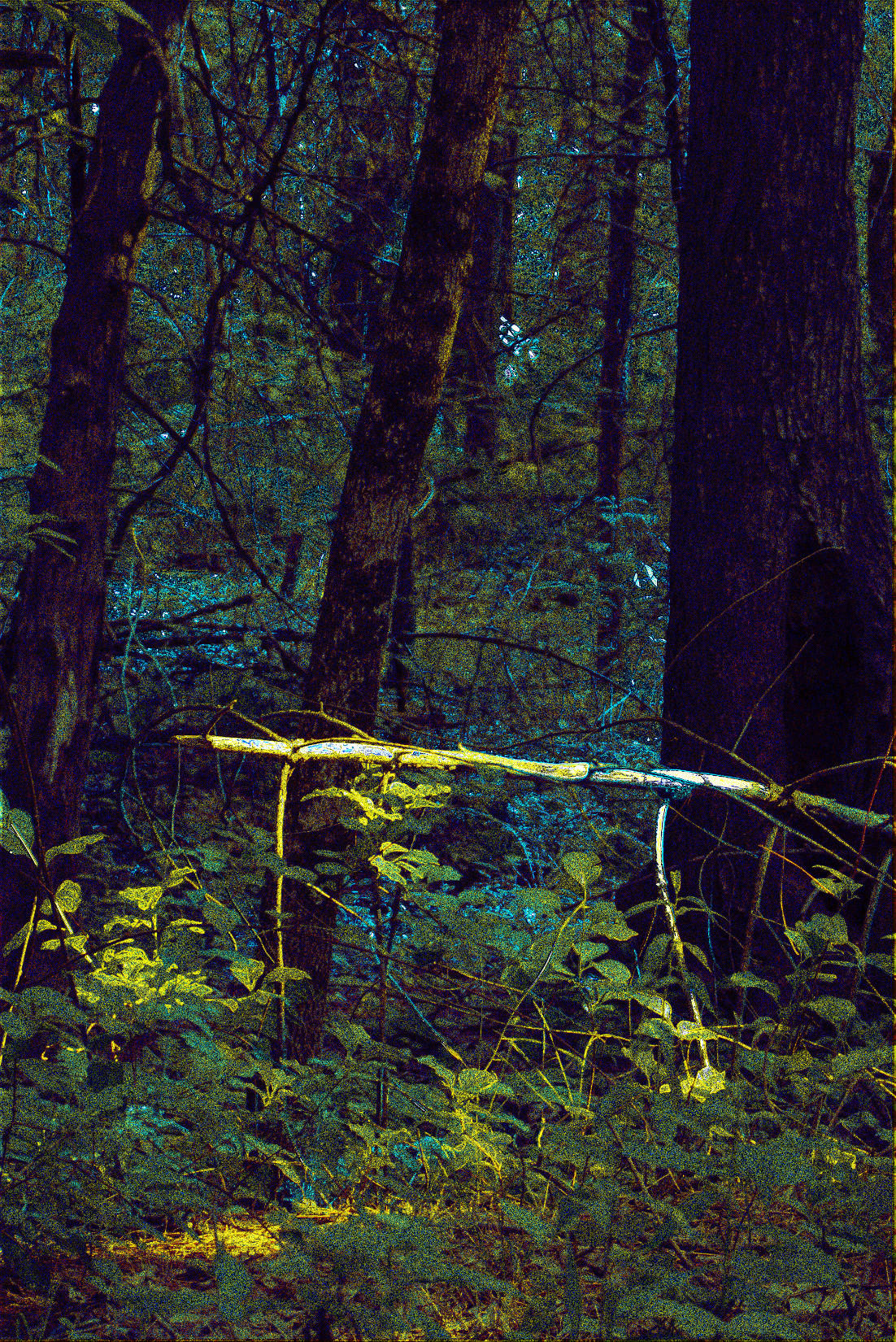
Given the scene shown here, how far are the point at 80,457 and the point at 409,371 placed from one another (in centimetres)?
127

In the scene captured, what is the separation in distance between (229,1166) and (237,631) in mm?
3635

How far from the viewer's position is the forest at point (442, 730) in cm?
206

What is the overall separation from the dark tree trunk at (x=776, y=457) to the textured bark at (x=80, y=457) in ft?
7.08

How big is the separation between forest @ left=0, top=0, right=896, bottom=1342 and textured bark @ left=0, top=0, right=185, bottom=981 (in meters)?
0.02

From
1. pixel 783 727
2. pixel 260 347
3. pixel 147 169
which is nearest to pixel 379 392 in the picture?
pixel 147 169

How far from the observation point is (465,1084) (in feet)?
6.84

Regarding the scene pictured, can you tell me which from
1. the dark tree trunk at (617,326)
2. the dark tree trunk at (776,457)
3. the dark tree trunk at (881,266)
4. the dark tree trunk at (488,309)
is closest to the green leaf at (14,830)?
the dark tree trunk at (776,457)

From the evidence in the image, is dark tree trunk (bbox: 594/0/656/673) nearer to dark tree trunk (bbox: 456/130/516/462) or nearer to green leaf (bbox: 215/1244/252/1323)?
dark tree trunk (bbox: 456/130/516/462)

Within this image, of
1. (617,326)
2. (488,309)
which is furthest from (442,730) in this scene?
(617,326)

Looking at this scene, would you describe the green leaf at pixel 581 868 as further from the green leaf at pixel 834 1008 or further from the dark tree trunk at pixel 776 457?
the dark tree trunk at pixel 776 457

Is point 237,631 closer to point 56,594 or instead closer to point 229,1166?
point 56,594

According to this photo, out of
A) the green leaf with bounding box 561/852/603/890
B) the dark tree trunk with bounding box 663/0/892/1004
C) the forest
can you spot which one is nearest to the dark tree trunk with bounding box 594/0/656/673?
the forest

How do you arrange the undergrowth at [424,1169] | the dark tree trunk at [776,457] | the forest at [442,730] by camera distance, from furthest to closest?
1. the dark tree trunk at [776,457]
2. the forest at [442,730]
3. the undergrowth at [424,1169]

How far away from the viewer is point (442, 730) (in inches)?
249
